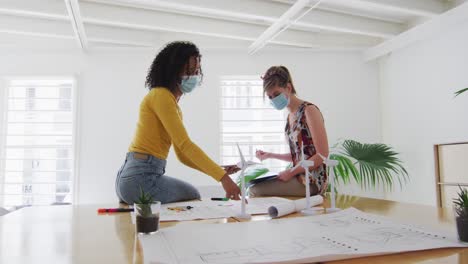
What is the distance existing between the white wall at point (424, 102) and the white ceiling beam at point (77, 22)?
374cm

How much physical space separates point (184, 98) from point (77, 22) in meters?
1.56

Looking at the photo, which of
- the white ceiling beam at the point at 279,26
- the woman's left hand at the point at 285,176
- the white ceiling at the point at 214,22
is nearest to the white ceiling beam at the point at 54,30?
the white ceiling at the point at 214,22

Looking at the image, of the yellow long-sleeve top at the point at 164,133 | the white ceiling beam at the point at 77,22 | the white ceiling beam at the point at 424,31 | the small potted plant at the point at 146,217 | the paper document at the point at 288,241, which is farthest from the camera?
the white ceiling beam at the point at 424,31

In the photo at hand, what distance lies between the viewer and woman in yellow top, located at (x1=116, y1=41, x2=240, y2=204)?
1.59 meters

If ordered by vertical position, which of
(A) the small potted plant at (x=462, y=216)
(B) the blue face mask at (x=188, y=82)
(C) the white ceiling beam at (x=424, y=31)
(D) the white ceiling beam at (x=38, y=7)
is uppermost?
(D) the white ceiling beam at (x=38, y=7)

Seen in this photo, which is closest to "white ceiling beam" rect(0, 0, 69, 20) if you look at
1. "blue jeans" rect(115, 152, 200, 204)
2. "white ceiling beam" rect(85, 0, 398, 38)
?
"white ceiling beam" rect(85, 0, 398, 38)

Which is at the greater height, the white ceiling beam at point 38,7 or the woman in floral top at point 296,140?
the white ceiling beam at point 38,7

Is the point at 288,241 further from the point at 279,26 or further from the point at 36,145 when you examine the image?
the point at 36,145

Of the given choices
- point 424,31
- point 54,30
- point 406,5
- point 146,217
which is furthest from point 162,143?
point 424,31

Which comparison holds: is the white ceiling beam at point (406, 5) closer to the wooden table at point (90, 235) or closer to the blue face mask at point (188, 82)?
the blue face mask at point (188, 82)

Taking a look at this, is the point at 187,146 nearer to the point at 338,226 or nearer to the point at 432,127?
the point at 338,226

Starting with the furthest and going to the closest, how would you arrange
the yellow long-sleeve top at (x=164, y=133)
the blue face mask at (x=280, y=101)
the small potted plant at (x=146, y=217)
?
the blue face mask at (x=280, y=101) < the yellow long-sleeve top at (x=164, y=133) < the small potted plant at (x=146, y=217)

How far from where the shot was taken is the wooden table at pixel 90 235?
0.70 metres

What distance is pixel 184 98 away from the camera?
15.8 feet
